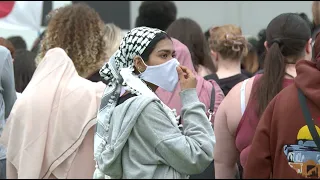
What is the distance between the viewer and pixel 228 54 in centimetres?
592

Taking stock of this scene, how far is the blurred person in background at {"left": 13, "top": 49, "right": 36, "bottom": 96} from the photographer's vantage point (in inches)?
250

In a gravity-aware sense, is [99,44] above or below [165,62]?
below

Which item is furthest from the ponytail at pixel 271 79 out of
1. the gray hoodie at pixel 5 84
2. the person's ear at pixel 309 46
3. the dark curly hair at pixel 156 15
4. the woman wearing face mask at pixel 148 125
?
the dark curly hair at pixel 156 15

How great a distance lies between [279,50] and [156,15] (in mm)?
2911

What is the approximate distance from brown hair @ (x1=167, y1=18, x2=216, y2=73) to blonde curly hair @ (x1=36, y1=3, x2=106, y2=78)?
2.34 ft

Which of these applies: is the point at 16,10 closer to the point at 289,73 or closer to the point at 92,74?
the point at 92,74

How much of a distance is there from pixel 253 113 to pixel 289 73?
0.98 feet

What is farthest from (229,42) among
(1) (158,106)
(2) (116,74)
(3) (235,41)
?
(1) (158,106)

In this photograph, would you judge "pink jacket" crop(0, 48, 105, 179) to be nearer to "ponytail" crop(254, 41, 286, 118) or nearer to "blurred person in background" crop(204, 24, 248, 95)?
"ponytail" crop(254, 41, 286, 118)

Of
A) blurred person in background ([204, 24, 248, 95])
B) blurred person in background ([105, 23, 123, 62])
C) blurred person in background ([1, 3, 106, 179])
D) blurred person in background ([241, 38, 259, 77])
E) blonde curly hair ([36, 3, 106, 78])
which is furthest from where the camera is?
blurred person in background ([241, 38, 259, 77])

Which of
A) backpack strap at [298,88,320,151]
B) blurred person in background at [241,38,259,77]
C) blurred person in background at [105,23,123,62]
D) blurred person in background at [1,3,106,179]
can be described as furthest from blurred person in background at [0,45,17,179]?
blurred person in background at [241,38,259,77]

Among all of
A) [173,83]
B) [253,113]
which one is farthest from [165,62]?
[253,113]

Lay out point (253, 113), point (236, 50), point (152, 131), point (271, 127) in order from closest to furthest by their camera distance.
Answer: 1. point (152, 131)
2. point (271, 127)
3. point (253, 113)
4. point (236, 50)

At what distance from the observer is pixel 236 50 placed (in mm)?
5902
